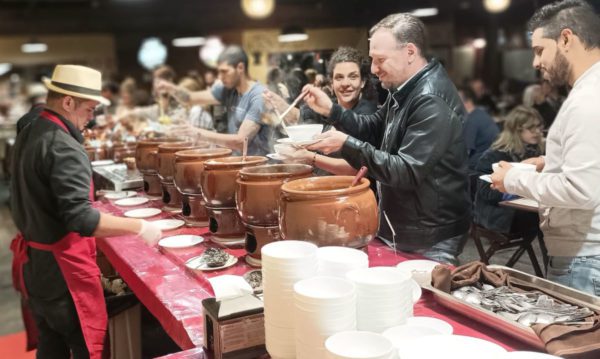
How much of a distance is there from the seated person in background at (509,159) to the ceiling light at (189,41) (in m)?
9.55

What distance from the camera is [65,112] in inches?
99.1

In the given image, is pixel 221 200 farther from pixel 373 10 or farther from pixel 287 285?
pixel 373 10

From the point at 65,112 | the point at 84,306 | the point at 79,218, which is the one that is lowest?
the point at 84,306

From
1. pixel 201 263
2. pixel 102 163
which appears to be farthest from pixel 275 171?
pixel 102 163

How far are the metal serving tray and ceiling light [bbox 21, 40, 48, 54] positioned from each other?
1295cm

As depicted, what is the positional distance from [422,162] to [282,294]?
42.0 inches

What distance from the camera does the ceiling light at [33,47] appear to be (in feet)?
41.1

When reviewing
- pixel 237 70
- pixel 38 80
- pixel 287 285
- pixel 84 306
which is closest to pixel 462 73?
pixel 237 70

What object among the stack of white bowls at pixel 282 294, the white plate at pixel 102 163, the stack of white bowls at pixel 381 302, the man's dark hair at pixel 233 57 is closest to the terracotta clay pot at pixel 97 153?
the white plate at pixel 102 163

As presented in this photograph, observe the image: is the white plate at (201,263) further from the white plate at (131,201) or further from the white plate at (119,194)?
the white plate at (119,194)

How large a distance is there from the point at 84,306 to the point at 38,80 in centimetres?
1243

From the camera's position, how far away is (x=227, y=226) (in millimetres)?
2344

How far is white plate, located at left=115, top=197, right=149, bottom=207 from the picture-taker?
127 inches

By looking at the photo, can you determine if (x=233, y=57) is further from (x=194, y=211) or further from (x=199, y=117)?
(x=194, y=211)
